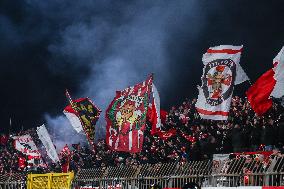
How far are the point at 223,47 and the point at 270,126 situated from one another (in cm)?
291

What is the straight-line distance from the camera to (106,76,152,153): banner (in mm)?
16812

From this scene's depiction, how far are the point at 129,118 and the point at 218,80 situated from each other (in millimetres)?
4491

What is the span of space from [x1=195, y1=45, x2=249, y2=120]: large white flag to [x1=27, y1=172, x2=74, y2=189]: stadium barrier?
283 inches

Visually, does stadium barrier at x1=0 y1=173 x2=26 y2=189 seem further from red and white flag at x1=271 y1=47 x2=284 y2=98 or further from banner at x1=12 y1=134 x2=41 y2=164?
red and white flag at x1=271 y1=47 x2=284 y2=98

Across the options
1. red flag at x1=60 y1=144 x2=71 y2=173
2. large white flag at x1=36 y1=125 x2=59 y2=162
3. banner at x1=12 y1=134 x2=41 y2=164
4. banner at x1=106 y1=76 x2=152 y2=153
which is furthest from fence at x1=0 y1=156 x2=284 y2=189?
banner at x1=12 y1=134 x2=41 y2=164

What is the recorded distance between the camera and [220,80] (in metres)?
13.6

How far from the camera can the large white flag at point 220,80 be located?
44.3 ft

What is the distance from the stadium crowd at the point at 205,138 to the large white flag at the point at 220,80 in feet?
6.42

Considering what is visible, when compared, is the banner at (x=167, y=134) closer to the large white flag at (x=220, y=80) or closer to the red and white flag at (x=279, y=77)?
the large white flag at (x=220, y=80)

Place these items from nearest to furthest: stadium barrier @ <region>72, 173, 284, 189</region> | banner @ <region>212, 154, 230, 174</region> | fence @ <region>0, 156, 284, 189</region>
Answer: stadium barrier @ <region>72, 173, 284, 189</region> → fence @ <region>0, 156, 284, 189</region> → banner @ <region>212, 154, 230, 174</region>

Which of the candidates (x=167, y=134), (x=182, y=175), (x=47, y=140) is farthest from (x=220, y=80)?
(x=47, y=140)

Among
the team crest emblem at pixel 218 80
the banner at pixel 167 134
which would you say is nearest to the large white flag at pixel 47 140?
the banner at pixel 167 134

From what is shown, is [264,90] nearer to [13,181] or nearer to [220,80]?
[220,80]

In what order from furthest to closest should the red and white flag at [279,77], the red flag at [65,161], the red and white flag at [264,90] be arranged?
the red flag at [65,161] → the red and white flag at [264,90] → the red and white flag at [279,77]
